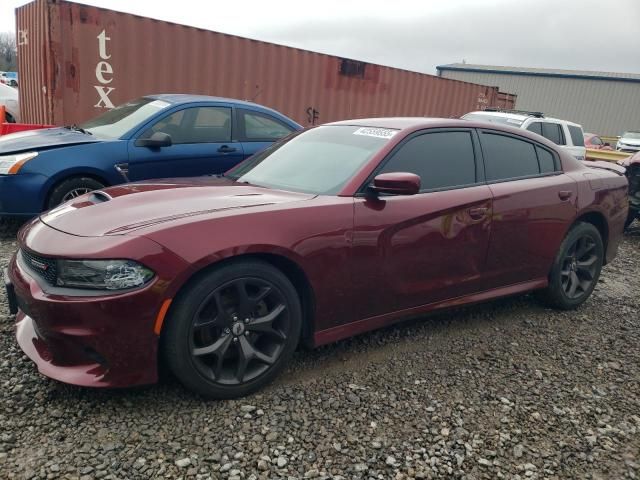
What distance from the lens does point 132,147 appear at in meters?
5.05

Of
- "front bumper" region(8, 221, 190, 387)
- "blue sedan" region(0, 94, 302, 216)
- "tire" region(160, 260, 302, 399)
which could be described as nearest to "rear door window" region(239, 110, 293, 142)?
"blue sedan" region(0, 94, 302, 216)

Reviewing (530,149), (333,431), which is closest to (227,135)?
(530,149)

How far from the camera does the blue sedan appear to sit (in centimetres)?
462

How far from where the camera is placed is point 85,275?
2191 mm

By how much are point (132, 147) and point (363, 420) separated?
384cm

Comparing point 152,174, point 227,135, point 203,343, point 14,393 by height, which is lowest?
point 14,393

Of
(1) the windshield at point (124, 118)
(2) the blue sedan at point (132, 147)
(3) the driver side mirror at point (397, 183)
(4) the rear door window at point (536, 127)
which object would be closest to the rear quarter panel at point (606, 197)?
(3) the driver side mirror at point (397, 183)

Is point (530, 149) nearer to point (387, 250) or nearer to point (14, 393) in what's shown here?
point (387, 250)

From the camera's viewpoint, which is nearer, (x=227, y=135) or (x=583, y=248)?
(x=583, y=248)

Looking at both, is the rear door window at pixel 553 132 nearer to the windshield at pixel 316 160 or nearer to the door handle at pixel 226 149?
the door handle at pixel 226 149

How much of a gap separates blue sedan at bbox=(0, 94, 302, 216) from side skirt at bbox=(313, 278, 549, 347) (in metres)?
3.13

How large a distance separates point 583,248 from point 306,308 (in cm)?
Answer: 264

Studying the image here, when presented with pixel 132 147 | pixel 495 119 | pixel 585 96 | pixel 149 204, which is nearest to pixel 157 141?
pixel 132 147

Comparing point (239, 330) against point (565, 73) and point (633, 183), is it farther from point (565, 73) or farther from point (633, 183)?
point (565, 73)
